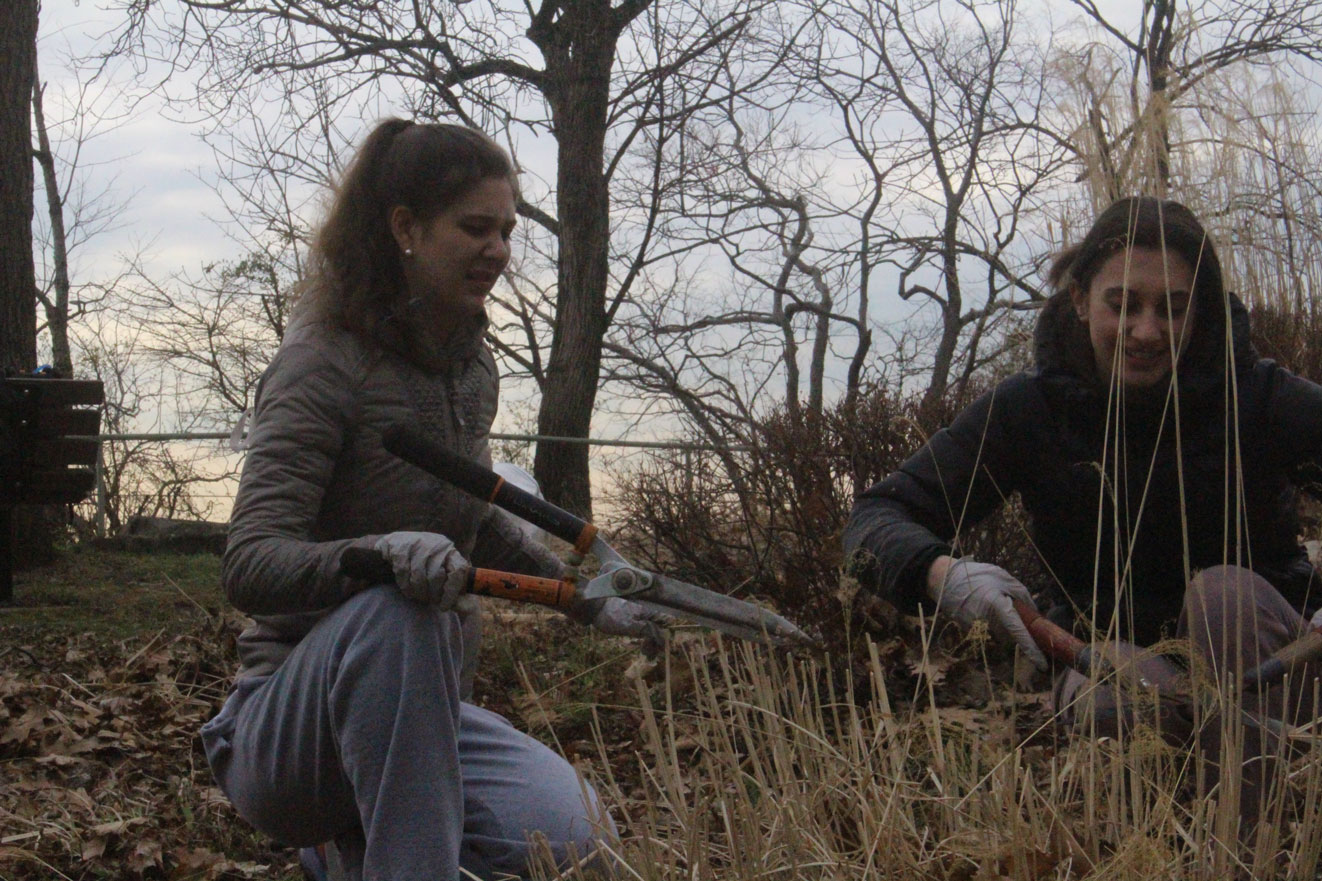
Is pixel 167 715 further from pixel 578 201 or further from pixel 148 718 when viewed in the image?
pixel 578 201

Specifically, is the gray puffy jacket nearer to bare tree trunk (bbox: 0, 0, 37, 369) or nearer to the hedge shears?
the hedge shears

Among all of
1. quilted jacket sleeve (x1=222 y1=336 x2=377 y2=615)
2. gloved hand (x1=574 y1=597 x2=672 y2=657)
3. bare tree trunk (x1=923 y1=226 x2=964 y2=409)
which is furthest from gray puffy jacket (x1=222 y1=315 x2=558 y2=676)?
bare tree trunk (x1=923 y1=226 x2=964 y2=409)

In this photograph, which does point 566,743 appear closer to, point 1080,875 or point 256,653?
point 256,653

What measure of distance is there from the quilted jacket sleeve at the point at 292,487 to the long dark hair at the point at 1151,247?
1345 mm

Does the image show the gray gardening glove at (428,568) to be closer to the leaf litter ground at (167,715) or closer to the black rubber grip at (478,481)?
the black rubber grip at (478,481)

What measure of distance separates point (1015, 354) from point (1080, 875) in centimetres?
500

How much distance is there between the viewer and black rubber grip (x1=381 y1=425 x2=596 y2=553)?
2182 mm

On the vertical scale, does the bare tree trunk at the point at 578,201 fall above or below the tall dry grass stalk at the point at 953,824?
above

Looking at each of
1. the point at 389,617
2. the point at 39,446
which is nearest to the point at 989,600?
the point at 389,617

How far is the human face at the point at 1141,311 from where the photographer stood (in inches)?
99.6

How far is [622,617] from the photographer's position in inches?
84.8

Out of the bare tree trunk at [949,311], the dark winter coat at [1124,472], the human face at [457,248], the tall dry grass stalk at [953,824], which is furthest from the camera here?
the bare tree trunk at [949,311]

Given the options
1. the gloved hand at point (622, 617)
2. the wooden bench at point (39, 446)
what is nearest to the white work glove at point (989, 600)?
the gloved hand at point (622, 617)

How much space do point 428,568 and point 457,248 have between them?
2.16 feet
